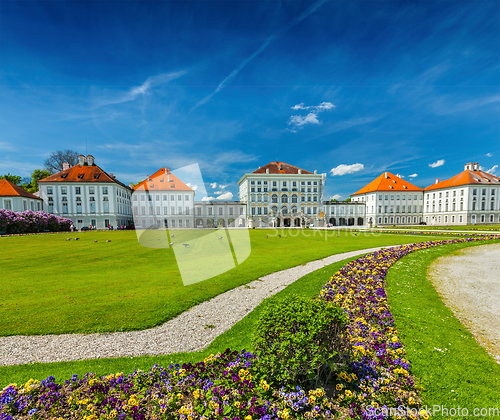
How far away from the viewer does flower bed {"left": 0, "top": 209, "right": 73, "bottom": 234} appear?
120ft

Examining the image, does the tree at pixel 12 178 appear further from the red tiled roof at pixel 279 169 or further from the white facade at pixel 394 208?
the white facade at pixel 394 208

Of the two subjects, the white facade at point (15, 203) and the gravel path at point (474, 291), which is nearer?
the gravel path at point (474, 291)

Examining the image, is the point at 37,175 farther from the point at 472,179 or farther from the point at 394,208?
the point at 472,179

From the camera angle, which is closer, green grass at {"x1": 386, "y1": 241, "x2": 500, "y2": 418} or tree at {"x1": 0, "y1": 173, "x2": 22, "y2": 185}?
green grass at {"x1": 386, "y1": 241, "x2": 500, "y2": 418}

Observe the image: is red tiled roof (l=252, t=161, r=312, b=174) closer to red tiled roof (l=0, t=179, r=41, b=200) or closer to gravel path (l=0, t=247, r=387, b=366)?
red tiled roof (l=0, t=179, r=41, b=200)

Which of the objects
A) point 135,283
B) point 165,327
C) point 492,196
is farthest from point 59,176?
point 492,196

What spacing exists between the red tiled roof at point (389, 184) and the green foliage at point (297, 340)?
3146 inches

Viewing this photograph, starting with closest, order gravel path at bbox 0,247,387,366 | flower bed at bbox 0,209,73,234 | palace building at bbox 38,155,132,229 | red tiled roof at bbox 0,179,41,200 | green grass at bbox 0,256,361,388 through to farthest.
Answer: green grass at bbox 0,256,361,388
gravel path at bbox 0,247,387,366
flower bed at bbox 0,209,73,234
red tiled roof at bbox 0,179,41,200
palace building at bbox 38,155,132,229

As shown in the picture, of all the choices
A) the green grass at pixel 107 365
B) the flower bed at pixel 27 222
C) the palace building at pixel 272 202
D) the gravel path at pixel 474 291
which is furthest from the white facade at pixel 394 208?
the flower bed at pixel 27 222

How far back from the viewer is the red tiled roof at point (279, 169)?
70188 mm

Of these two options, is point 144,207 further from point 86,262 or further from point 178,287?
Answer: point 178,287

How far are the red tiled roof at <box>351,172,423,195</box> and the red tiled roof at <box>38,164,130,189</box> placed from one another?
8134cm

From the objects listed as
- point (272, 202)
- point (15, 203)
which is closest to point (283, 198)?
point (272, 202)

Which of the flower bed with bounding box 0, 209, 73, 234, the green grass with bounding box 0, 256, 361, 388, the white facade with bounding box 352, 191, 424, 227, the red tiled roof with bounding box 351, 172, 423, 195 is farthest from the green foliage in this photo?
the red tiled roof with bounding box 351, 172, 423, 195
